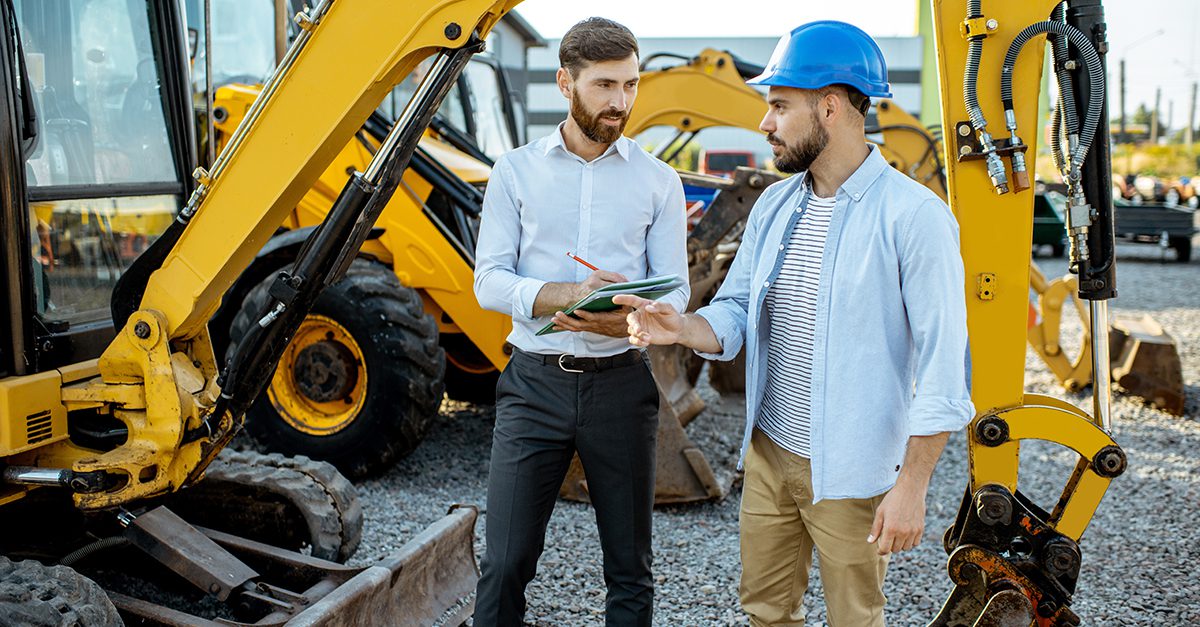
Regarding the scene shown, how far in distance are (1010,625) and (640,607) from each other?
113cm

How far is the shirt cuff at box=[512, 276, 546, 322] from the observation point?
2705 mm

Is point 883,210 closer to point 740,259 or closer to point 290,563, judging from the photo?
point 740,259

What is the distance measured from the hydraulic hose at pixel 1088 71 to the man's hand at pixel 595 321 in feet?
4.34

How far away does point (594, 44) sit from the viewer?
8.96 feet

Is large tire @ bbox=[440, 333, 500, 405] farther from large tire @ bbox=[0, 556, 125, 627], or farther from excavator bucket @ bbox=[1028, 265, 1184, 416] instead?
excavator bucket @ bbox=[1028, 265, 1184, 416]

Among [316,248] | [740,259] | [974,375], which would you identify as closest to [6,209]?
[316,248]

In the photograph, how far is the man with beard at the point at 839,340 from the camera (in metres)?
2.25

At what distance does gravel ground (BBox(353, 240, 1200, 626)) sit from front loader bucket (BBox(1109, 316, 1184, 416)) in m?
0.14

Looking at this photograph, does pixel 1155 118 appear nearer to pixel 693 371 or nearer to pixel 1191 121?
pixel 1191 121

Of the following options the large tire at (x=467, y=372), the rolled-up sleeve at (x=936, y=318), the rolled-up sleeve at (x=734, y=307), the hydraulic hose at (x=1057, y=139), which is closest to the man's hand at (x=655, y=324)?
the rolled-up sleeve at (x=734, y=307)

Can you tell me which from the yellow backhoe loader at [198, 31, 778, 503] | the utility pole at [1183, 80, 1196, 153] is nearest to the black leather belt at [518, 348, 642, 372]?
the yellow backhoe loader at [198, 31, 778, 503]

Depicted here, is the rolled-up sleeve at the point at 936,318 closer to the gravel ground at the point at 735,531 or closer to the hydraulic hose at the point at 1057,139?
the hydraulic hose at the point at 1057,139

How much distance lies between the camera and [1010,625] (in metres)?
3.11

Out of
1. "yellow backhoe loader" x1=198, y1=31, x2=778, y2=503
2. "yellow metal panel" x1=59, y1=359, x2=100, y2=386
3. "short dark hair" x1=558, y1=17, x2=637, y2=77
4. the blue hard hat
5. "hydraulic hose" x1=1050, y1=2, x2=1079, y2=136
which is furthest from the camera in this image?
"yellow backhoe loader" x1=198, y1=31, x2=778, y2=503
